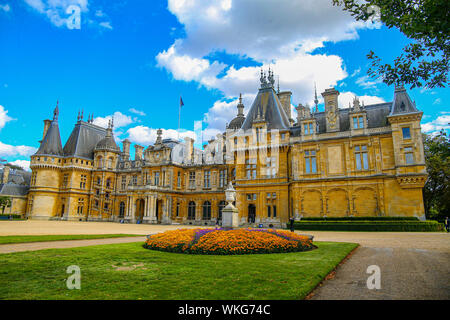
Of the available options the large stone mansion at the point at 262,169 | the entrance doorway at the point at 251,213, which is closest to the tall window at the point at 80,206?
the large stone mansion at the point at 262,169

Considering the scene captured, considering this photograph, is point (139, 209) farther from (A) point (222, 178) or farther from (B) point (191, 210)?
(A) point (222, 178)

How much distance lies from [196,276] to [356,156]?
3071cm

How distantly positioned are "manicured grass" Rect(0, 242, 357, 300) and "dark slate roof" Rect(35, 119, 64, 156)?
54898 mm

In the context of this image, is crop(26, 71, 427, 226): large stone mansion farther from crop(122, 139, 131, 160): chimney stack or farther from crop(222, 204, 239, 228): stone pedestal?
crop(222, 204, 239, 228): stone pedestal

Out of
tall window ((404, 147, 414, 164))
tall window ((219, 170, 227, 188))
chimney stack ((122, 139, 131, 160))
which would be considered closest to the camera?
tall window ((404, 147, 414, 164))

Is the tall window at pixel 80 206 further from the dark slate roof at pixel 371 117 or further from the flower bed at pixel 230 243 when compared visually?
the flower bed at pixel 230 243

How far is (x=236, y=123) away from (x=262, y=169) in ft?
65.9

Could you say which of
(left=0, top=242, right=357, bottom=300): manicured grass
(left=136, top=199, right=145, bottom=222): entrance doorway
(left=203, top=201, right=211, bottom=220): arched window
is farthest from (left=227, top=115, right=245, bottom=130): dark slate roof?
(left=0, top=242, right=357, bottom=300): manicured grass

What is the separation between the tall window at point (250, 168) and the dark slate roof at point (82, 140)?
38408 millimetres

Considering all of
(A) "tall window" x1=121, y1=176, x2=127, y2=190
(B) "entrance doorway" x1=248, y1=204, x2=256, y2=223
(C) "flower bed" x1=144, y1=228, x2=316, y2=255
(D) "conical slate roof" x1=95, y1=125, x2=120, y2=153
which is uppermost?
(D) "conical slate roof" x1=95, y1=125, x2=120, y2=153

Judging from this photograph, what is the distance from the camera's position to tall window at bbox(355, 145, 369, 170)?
3241cm

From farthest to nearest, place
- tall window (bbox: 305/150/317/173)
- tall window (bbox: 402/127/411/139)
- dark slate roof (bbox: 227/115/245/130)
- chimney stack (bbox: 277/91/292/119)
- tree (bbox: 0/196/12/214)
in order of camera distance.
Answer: dark slate roof (bbox: 227/115/245/130), tree (bbox: 0/196/12/214), chimney stack (bbox: 277/91/292/119), tall window (bbox: 305/150/317/173), tall window (bbox: 402/127/411/139)

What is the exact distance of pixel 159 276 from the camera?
730cm
